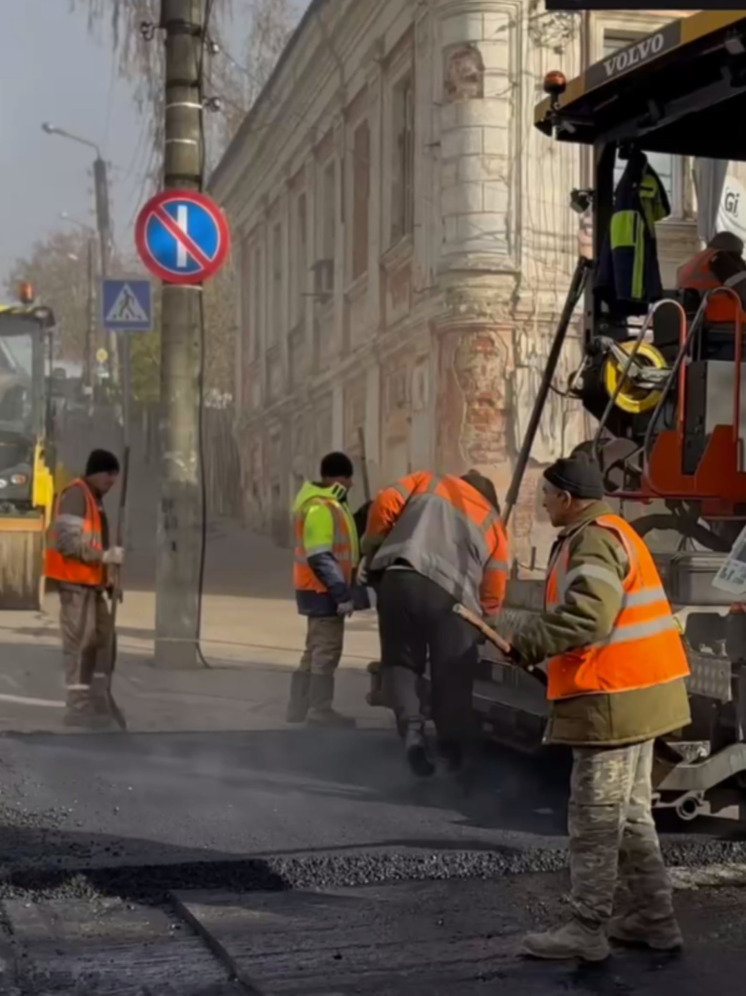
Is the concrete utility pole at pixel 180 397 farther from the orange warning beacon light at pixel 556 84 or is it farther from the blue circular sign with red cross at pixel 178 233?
the orange warning beacon light at pixel 556 84

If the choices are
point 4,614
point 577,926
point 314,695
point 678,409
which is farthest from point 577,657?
point 4,614

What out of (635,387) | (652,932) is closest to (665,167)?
(635,387)

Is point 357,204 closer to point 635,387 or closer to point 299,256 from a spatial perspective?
point 299,256

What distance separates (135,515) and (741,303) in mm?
21788

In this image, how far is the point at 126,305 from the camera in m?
12.8

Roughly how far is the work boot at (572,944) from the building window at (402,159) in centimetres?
1288

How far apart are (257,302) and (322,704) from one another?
1907 cm

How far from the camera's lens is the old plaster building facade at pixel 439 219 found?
1534 cm

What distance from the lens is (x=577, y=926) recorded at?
190 inches

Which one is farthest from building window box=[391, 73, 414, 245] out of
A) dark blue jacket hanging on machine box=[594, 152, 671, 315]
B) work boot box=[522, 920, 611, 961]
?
work boot box=[522, 920, 611, 961]

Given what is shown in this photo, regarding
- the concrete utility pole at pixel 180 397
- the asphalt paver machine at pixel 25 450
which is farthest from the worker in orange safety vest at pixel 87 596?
the asphalt paver machine at pixel 25 450

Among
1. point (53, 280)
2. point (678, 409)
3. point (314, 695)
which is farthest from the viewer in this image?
point (53, 280)

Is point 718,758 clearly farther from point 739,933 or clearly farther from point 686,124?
point 686,124

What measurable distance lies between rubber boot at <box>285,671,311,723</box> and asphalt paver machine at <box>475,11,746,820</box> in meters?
1.84
